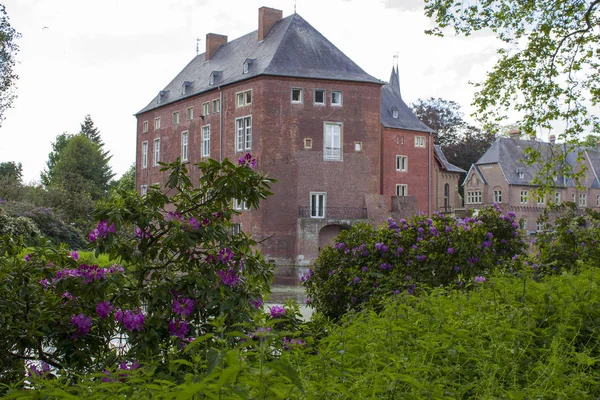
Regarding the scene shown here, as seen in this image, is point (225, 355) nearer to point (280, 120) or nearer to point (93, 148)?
point (280, 120)

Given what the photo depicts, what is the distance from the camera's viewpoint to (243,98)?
4378cm

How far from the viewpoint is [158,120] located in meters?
53.9

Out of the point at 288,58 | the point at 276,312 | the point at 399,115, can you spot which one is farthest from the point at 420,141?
the point at 276,312

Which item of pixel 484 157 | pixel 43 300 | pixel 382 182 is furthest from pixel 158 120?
pixel 43 300

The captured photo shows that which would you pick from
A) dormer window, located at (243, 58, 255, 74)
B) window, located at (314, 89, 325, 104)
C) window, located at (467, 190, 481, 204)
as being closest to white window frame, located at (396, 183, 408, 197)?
window, located at (314, 89, 325, 104)

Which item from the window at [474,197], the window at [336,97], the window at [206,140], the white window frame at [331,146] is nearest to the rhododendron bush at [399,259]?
the white window frame at [331,146]

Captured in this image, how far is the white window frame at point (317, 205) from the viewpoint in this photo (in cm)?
4222

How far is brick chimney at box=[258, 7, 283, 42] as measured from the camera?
1852 inches

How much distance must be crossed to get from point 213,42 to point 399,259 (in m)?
46.9

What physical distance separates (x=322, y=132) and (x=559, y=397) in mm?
40321

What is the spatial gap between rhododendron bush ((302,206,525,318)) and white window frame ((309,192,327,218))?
32.5 meters

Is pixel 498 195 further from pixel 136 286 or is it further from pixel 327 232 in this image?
pixel 136 286

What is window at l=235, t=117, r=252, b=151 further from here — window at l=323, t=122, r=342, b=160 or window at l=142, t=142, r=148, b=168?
window at l=142, t=142, r=148, b=168

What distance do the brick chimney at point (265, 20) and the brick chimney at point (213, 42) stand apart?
22.6 ft
